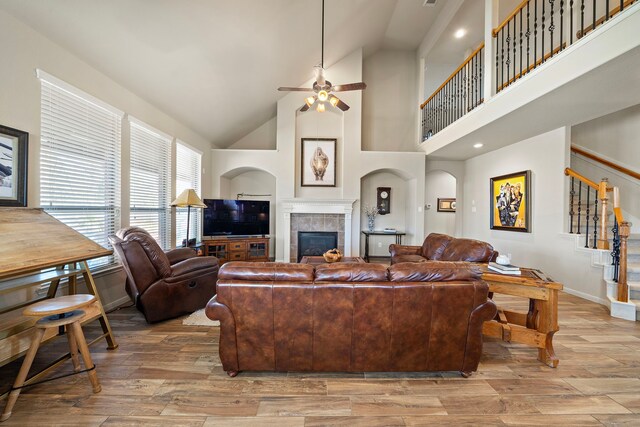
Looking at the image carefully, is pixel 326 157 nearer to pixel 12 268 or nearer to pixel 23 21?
pixel 23 21

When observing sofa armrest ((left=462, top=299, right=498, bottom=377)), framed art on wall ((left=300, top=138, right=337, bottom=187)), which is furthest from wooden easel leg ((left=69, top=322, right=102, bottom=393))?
framed art on wall ((left=300, top=138, right=337, bottom=187))

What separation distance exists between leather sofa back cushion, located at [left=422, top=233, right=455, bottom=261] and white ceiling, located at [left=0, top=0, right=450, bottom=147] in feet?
13.3

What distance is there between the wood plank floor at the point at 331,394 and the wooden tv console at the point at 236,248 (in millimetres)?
2718

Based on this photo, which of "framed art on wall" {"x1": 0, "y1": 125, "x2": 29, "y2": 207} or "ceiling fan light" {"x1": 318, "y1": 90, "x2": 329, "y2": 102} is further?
"ceiling fan light" {"x1": 318, "y1": 90, "x2": 329, "y2": 102}

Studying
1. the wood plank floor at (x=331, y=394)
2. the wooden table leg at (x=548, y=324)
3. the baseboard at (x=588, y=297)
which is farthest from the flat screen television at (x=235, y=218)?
the baseboard at (x=588, y=297)

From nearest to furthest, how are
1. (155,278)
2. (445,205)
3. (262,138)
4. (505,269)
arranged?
(505,269)
(155,278)
(262,138)
(445,205)

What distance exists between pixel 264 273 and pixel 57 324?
1.31 metres

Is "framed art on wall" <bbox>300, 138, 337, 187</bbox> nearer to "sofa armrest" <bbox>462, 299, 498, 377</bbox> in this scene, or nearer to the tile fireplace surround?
the tile fireplace surround

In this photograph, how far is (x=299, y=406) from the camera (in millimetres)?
1644

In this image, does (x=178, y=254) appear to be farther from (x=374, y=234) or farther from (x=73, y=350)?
(x=374, y=234)

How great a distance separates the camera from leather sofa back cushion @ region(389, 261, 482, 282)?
178 cm

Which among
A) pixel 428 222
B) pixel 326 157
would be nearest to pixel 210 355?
pixel 326 157

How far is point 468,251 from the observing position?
3.31 m

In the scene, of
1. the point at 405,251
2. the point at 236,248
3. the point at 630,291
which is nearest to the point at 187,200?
the point at 236,248
